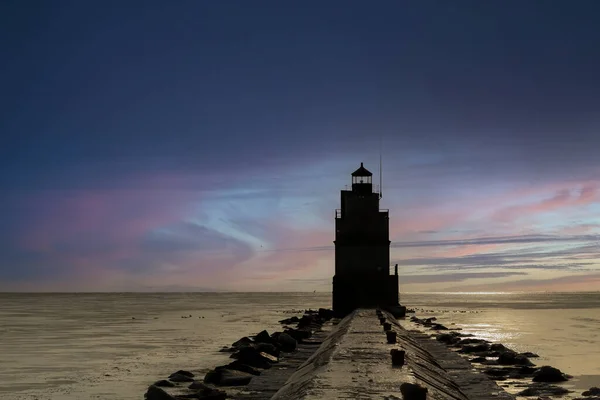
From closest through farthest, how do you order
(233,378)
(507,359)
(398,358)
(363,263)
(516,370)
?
1. (398,358)
2. (233,378)
3. (516,370)
4. (507,359)
5. (363,263)

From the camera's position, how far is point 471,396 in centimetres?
1398

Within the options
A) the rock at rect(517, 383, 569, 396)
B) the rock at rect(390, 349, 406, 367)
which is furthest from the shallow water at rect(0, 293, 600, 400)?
the rock at rect(390, 349, 406, 367)

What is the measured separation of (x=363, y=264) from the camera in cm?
4612

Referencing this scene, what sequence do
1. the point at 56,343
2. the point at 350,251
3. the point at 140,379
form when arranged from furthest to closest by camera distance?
the point at 350,251
the point at 56,343
the point at 140,379

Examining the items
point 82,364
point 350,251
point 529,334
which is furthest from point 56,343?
point 529,334

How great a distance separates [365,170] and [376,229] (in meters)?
5.98

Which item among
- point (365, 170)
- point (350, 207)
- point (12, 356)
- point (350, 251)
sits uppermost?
point (365, 170)

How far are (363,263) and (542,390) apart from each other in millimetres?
29976

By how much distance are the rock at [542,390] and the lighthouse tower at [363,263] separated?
94.4 ft

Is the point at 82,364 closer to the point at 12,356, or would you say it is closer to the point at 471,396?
the point at 12,356

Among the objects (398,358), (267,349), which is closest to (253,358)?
(267,349)

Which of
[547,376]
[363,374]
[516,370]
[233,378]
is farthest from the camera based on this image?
[516,370]

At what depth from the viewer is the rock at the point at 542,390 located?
Result: 1566cm

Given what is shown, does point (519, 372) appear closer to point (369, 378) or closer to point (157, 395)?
point (369, 378)
